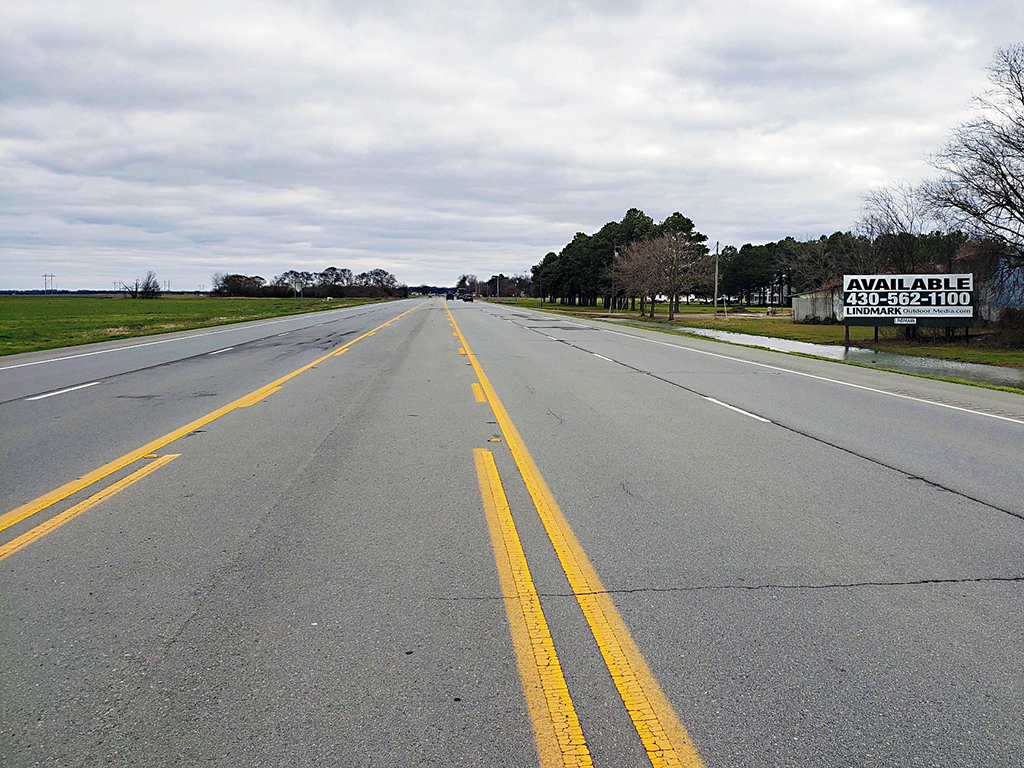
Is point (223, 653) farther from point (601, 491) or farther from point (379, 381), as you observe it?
point (379, 381)

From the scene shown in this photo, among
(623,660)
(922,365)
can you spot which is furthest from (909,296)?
(623,660)

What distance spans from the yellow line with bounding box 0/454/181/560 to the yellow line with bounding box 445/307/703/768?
3709 millimetres

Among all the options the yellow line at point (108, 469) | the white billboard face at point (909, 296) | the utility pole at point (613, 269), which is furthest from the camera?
the utility pole at point (613, 269)

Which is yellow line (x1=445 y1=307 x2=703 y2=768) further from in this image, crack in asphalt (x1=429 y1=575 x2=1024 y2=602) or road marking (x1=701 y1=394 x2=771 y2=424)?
road marking (x1=701 y1=394 x2=771 y2=424)

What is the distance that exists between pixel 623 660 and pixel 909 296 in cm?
2943

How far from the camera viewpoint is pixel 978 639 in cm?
401

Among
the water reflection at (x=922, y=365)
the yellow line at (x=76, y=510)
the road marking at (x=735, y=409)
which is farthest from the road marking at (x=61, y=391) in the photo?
the water reflection at (x=922, y=365)

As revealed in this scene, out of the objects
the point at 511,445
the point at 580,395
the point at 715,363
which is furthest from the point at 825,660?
the point at 715,363

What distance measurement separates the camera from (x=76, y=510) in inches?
244

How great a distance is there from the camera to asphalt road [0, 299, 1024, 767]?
3180 mm

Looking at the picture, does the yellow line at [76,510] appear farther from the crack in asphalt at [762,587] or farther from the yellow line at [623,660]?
the yellow line at [623,660]

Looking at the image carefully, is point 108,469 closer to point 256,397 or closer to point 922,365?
point 256,397

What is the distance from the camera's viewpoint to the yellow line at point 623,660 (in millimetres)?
3082

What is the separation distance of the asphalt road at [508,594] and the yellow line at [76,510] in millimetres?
32
